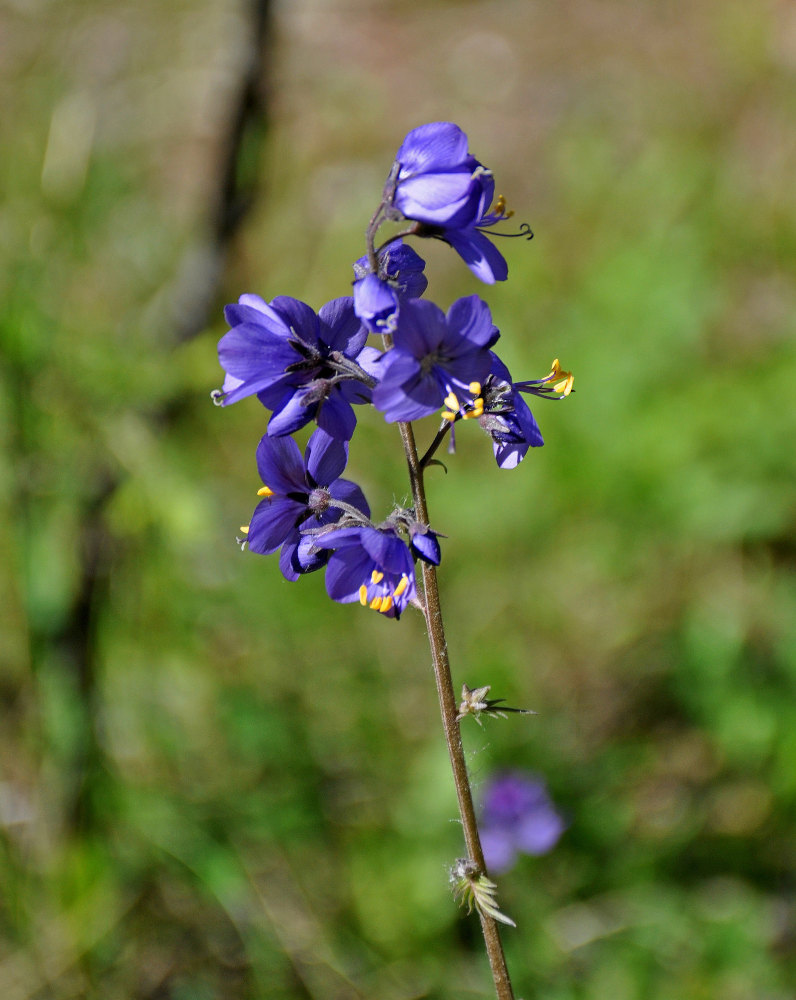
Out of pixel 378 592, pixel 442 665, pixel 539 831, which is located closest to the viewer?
pixel 442 665

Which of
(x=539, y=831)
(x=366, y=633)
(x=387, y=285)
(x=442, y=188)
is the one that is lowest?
(x=539, y=831)

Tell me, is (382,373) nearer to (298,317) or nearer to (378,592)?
(298,317)

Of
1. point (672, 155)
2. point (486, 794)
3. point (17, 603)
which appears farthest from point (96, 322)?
point (672, 155)

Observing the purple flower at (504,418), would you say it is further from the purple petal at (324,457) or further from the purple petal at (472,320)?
the purple petal at (324,457)

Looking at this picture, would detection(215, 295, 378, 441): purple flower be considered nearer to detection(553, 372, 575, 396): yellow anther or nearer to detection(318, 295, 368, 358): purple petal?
detection(318, 295, 368, 358): purple petal

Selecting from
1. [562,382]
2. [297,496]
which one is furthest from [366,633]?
[562,382]

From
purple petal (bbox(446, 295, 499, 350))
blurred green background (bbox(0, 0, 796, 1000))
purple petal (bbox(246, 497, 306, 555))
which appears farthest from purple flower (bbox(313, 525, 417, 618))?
blurred green background (bbox(0, 0, 796, 1000))
